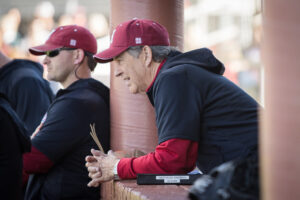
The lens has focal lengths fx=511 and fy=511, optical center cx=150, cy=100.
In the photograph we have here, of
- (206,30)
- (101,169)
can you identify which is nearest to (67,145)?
(101,169)

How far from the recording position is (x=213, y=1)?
53.1 ft

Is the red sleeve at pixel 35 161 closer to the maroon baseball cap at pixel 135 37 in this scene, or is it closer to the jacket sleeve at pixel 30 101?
the maroon baseball cap at pixel 135 37

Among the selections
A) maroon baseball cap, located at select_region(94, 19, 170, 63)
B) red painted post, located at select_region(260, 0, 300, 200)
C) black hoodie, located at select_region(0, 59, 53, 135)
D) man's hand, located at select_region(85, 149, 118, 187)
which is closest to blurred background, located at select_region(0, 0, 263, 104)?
black hoodie, located at select_region(0, 59, 53, 135)

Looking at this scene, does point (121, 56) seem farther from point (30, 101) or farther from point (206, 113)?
point (30, 101)

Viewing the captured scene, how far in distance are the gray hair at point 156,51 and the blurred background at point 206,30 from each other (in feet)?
31.0

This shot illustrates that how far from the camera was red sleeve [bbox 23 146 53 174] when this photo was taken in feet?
10.9

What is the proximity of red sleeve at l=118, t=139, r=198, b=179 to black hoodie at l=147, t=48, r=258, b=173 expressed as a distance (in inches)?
1.5

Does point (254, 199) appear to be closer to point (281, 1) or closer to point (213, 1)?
point (281, 1)

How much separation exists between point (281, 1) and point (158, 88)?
43.1 inches

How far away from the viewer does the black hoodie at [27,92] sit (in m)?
4.46

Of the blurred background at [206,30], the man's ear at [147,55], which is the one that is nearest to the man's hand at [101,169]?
the man's ear at [147,55]

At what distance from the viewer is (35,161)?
3322mm

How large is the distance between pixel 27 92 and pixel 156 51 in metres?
2.06

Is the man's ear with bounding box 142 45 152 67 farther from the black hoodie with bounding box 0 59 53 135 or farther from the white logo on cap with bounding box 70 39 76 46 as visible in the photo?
the black hoodie with bounding box 0 59 53 135
